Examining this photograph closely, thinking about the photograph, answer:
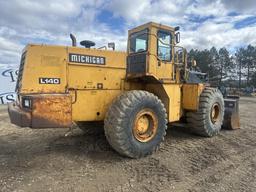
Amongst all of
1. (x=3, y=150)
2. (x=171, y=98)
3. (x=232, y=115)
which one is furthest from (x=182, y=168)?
(x=232, y=115)

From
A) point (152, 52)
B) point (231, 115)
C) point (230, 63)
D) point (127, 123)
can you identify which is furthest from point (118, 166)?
point (230, 63)

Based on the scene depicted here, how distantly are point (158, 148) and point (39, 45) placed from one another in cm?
327

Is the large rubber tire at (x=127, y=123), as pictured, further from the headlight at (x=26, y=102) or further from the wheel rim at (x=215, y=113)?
the wheel rim at (x=215, y=113)

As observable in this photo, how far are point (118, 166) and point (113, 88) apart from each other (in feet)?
5.35

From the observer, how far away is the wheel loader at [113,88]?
16.0 feet

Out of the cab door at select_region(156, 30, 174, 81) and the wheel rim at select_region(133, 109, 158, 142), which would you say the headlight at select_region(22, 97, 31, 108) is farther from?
the cab door at select_region(156, 30, 174, 81)

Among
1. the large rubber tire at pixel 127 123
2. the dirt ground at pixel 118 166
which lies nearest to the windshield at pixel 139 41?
the large rubber tire at pixel 127 123

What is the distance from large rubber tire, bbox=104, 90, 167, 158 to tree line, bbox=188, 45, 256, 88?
44348 mm

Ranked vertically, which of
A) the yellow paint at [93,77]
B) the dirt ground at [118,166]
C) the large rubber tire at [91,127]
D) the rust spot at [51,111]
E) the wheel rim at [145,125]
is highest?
the yellow paint at [93,77]

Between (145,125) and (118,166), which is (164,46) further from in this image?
(118,166)

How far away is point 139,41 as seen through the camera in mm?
Result: 6398

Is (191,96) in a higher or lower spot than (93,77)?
lower

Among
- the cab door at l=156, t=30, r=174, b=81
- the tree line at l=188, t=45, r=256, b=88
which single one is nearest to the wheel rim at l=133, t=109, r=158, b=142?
the cab door at l=156, t=30, r=174, b=81

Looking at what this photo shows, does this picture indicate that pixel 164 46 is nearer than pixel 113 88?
No
